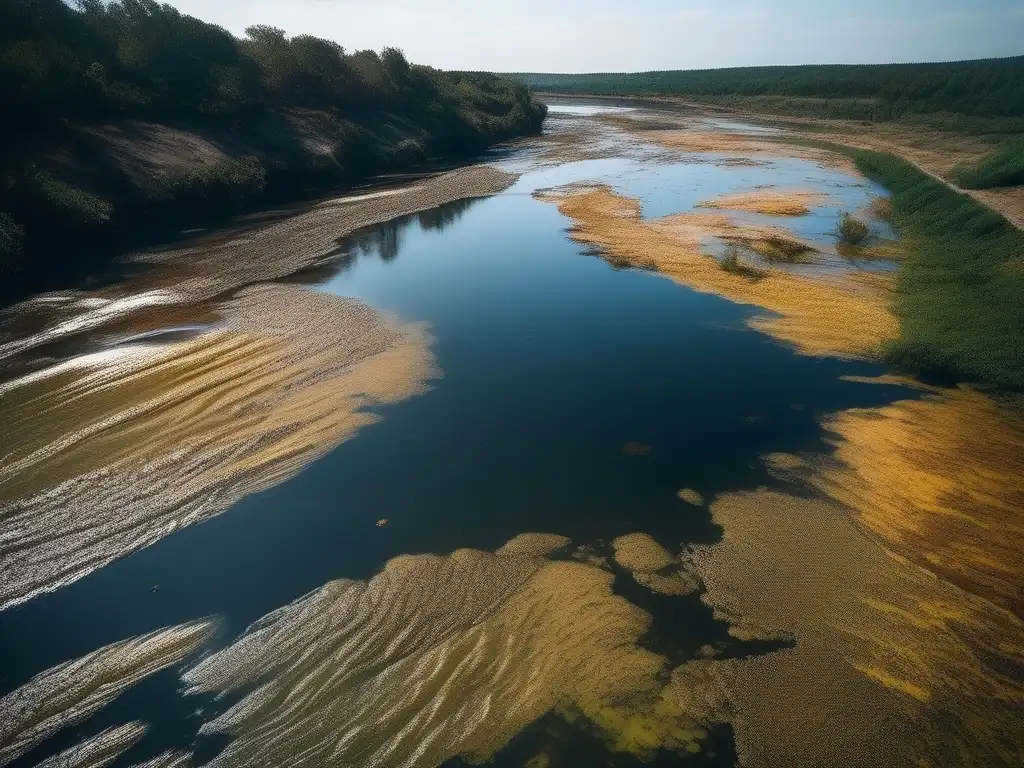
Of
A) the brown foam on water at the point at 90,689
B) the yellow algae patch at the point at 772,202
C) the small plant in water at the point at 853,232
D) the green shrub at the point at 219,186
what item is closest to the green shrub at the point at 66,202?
the green shrub at the point at 219,186

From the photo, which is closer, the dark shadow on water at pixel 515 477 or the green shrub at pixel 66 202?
the dark shadow on water at pixel 515 477

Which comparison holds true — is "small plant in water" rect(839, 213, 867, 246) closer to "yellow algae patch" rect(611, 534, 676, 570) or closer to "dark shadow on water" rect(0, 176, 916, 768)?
"dark shadow on water" rect(0, 176, 916, 768)

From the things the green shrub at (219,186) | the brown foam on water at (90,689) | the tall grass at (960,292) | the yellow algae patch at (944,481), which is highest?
Result: the green shrub at (219,186)

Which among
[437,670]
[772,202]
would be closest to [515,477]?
[437,670]

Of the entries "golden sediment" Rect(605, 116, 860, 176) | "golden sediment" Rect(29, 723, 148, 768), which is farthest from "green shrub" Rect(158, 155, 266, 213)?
"golden sediment" Rect(605, 116, 860, 176)

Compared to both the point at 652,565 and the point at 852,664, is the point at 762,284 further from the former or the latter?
the point at 852,664

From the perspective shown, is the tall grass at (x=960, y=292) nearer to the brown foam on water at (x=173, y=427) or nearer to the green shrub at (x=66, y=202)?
the brown foam on water at (x=173, y=427)
